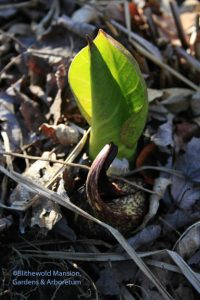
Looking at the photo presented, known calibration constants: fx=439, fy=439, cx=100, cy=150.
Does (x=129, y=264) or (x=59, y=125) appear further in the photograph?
(x=59, y=125)

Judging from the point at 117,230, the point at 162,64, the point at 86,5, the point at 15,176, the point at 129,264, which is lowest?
the point at 129,264

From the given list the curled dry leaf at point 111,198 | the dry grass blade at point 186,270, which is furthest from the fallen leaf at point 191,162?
the dry grass blade at point 186,270

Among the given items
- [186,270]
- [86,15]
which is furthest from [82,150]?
[86,15]

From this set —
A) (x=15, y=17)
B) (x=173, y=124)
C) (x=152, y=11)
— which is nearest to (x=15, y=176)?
(x=173, y=124)

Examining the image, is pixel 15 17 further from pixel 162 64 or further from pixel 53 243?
pixel 53 243

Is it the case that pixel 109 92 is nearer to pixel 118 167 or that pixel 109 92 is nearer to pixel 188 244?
pixel 118 167

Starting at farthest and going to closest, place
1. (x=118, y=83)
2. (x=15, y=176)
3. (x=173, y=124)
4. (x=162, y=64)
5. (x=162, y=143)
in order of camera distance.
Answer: (x=162, y=64) → (x=173, y=124) → (x=162, y=143) → (x=15, y=176) → (x=118, y=83)

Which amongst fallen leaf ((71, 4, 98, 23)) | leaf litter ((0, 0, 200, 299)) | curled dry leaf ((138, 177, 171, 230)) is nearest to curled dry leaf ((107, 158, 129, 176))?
leaf litter ((0, 0, 200, 299))
